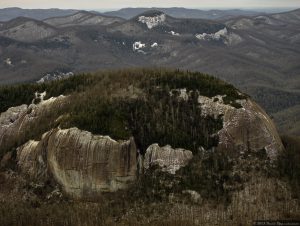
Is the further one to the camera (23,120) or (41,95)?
(41,95)

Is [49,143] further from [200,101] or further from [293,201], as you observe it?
[293,201]

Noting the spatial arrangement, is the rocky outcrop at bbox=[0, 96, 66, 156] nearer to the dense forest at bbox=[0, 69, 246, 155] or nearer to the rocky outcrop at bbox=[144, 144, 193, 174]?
the dense forest at bbox=[0, 69, 246, 155]

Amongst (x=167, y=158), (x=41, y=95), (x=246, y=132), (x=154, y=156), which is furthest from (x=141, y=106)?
(x=41, y=95)

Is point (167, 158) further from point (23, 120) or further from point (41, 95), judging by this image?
point (41, 95)

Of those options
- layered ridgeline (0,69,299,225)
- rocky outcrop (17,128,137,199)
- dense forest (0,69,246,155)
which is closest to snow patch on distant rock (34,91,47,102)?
dense forest (0,69,246,155)

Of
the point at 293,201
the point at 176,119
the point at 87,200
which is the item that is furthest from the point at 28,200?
the point at 293,201

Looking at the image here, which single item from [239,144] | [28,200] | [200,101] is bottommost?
[28,200]
